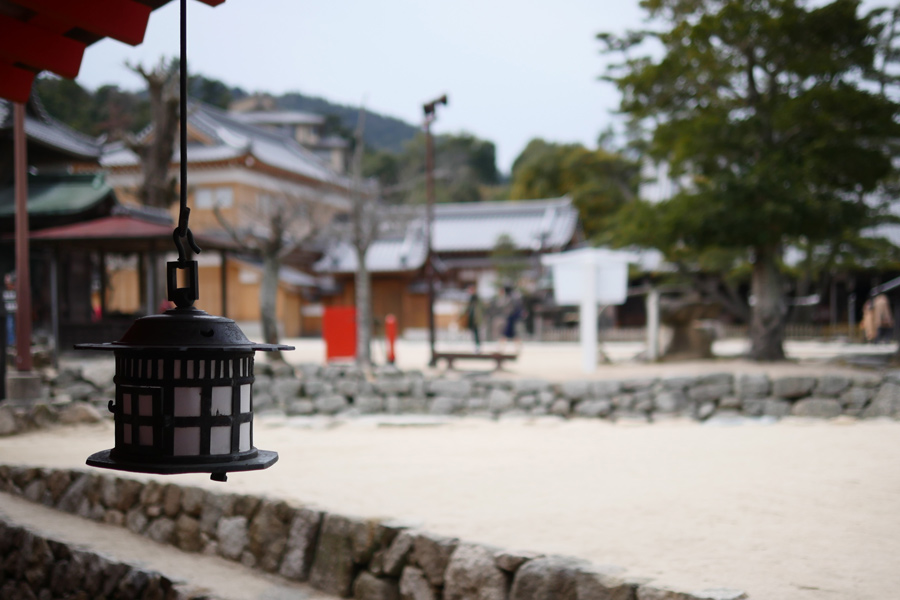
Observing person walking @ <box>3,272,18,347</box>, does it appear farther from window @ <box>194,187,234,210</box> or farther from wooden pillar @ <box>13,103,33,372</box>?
window @ <box>194,187,234,210</box>

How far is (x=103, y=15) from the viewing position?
10.4ft

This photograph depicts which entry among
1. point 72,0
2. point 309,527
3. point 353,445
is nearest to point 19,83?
point 72,0

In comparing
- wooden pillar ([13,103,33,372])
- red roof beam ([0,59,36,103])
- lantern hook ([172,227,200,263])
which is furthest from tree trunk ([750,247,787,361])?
lantern hook ([172,227,200,263])

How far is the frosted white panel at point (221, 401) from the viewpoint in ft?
7.29

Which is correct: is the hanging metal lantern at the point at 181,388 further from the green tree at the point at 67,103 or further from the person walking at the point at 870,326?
the green tree at the point at 67,103

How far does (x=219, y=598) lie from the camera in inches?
192

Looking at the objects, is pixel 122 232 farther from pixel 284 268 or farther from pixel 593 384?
pixel 284 268

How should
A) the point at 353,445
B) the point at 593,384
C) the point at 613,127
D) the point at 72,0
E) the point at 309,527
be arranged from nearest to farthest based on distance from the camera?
1. the point at 72,0
2. the point at 309,527
3. the point at 353,445
4. the point at 593,384
5. the point at 613,127

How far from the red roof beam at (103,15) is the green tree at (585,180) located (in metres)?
16.2

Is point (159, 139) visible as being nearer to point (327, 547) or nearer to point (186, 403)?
point (327, 547)

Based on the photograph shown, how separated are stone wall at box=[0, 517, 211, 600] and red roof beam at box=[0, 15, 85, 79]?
3.15 metres

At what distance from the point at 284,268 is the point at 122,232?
1439 centimetres

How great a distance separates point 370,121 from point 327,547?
6520 centimetres

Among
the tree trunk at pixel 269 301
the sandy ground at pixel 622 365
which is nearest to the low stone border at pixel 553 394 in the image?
the sandy ground at pixel 622 365
